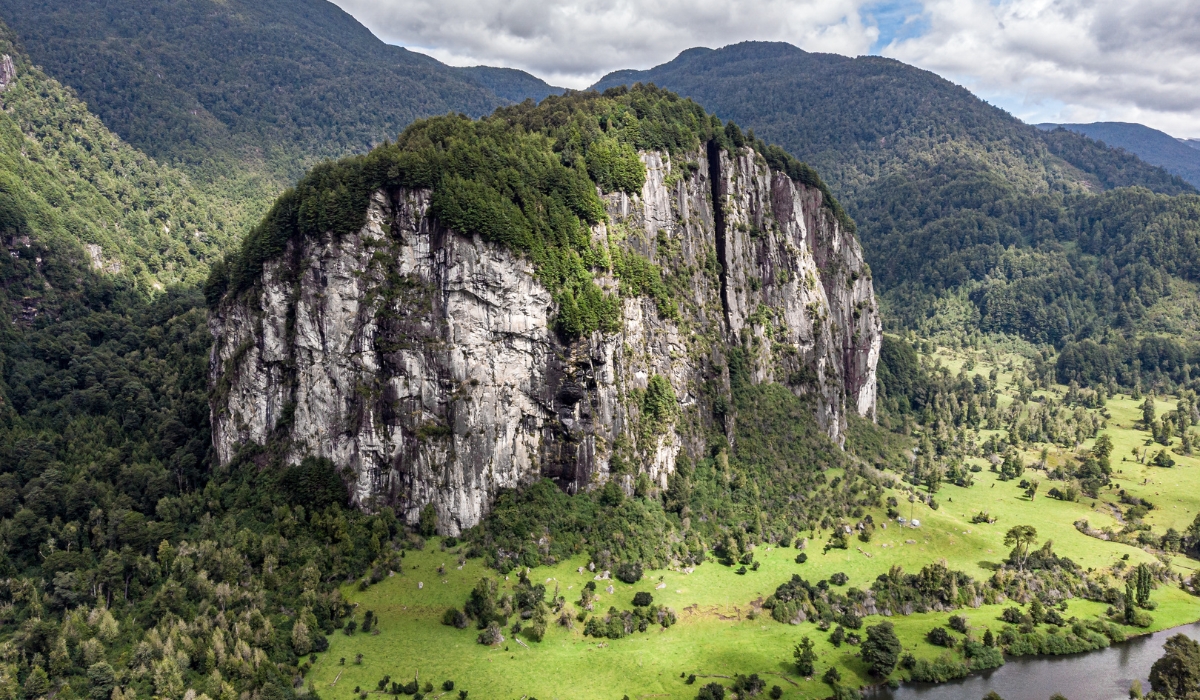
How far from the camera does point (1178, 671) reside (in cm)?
8962

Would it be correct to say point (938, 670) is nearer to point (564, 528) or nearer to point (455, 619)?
point (564, 528)

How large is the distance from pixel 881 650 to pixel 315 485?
81.5 metres

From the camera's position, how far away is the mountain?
108562mm

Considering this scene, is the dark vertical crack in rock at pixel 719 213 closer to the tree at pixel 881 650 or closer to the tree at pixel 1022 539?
the tree at pixel 1022 539

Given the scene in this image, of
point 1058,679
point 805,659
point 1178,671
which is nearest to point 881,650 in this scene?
point 805,659

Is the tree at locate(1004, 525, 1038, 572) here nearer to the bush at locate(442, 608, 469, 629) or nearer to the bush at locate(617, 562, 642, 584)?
the bush at locate(617, 562, 642, 584)

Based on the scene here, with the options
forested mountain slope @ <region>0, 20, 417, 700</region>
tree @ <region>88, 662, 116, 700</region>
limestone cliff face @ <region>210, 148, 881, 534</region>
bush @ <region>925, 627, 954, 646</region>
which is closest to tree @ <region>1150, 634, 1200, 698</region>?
bush @ <region>925, 627, 954, 646</region>

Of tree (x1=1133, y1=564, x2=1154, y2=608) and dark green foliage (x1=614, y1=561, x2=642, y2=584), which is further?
tree (x1=1133, y1=564, x2=1154, y2=608)

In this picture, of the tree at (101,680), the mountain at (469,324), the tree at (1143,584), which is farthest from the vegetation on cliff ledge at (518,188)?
the tree at (1143,584)

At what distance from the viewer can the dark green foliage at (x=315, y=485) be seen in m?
109

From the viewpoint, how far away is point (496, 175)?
4481 inches

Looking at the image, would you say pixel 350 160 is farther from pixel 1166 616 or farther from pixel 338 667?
pixel 1166 616

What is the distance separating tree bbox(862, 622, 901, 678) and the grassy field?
6.76ft

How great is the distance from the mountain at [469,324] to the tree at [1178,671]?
69.0 metres
